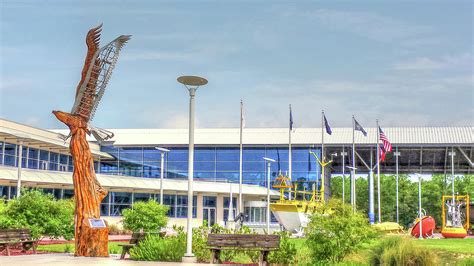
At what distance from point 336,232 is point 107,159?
191ft

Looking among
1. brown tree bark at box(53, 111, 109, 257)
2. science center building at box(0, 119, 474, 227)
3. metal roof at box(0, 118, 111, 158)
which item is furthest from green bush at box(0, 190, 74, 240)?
science center building at box(0, 119, 474, 227)

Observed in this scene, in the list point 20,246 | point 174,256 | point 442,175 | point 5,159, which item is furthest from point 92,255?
point 442,175

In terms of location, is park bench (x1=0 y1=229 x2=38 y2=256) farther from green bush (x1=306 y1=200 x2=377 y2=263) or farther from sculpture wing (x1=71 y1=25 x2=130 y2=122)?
green bush (x1=306 y1=200 x2=377 y2=263)

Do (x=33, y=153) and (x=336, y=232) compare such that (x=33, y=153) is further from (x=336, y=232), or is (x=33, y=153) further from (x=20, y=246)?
(x=336, y=232)

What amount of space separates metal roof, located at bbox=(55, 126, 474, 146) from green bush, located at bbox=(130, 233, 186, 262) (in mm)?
49762

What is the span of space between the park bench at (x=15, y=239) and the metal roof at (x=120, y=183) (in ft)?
63.5

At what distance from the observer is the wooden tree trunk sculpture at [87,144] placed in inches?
822

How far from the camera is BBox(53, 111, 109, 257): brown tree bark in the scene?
20844mm

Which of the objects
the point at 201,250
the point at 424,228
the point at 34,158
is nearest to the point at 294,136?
the point at 424,228

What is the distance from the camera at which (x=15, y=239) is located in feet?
74.3

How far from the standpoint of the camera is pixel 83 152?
21531 millimetres

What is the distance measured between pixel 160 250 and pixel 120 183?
1413 inches

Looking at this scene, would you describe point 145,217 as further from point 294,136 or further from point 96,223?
point 294,136

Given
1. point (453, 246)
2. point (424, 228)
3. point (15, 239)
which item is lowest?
point (453, 246)
